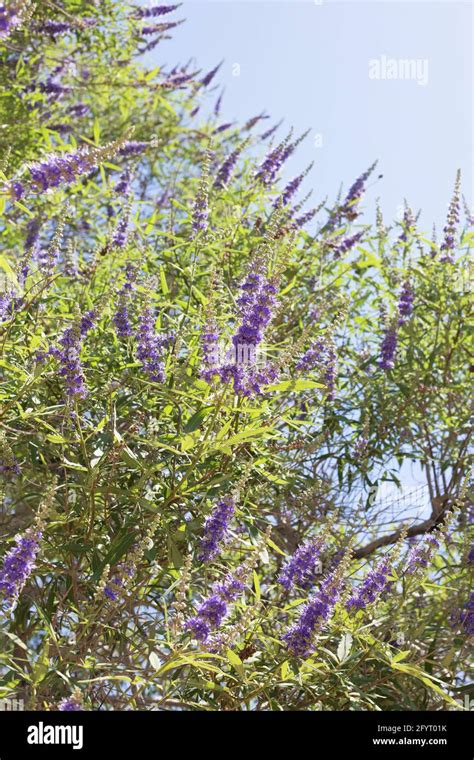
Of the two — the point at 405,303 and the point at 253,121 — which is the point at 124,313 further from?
the point at 253,121

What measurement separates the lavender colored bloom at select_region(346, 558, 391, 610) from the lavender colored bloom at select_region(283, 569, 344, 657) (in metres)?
0.24

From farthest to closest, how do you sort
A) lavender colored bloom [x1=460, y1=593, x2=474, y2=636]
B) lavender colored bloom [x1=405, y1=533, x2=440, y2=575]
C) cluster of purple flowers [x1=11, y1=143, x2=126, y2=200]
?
1. lavender colored bloom [x1=460, y1=593, x2=474, y2=636]
2. lavender colored bloom [x1=405, y1=533, x2=440, y2=575]
3. cluster of purple flowers [x1=11, y1=143, x2=126, y2=200]

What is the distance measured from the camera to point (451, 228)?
4.32 m

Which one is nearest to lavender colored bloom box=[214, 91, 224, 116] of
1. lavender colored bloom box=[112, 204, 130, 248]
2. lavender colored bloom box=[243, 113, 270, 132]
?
lavender colored bloom box=[243, 113, 270, 132]

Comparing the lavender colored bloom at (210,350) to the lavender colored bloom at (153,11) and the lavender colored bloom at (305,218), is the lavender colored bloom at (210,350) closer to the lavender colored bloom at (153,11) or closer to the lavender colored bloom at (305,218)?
the lavender colored bloom at (305,218)

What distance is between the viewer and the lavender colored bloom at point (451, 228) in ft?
14.1

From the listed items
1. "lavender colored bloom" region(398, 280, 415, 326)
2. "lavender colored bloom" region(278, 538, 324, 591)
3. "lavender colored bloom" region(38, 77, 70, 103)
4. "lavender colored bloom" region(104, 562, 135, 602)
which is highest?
"lavender colored bloom" region(38, 77, 70, 103)

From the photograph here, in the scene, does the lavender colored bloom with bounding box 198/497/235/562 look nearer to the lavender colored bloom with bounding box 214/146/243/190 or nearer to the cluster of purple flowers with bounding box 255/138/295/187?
the cluster of purple flowers with bounding box 255/138/295/187

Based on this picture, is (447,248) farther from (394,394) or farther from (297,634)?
(297,634)

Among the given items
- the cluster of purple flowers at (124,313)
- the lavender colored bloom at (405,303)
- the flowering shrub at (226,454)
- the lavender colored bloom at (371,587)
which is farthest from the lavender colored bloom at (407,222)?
the lavender colored bloom at (371,587)

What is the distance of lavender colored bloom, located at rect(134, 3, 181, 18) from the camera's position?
20.4 ft

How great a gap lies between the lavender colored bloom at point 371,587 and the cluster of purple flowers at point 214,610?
53 cm

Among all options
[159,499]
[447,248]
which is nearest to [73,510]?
[159,499]

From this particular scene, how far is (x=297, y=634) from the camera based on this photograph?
2635 millimetres
